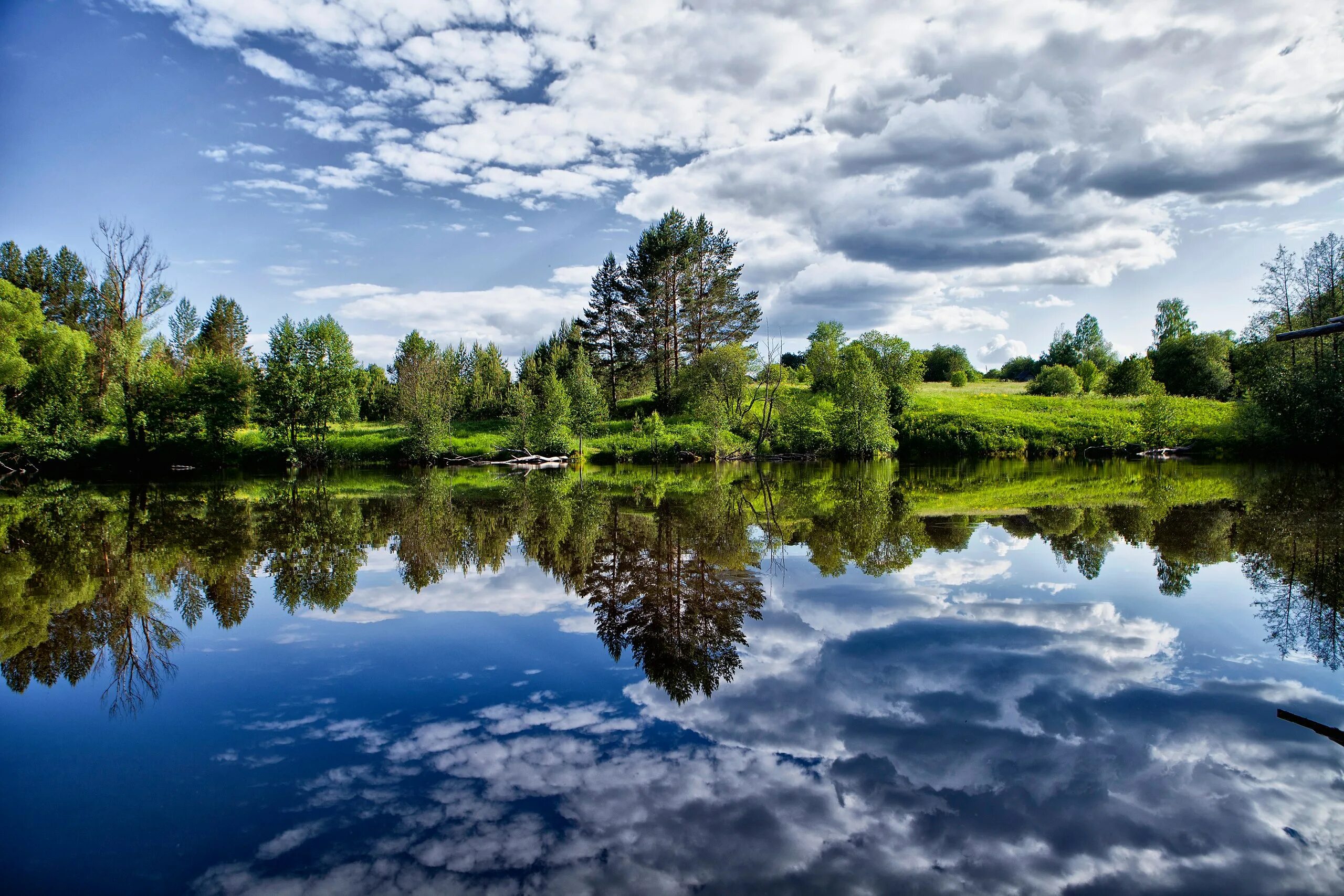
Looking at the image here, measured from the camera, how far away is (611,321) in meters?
53.5

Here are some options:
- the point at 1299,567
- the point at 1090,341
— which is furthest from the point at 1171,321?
the point at 1299,567

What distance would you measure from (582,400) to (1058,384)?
43.7 meters

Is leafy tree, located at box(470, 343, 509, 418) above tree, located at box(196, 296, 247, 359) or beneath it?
beneath

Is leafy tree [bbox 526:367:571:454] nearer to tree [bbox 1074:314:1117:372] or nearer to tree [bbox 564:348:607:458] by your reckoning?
tree [bbox 564:348:607:458]

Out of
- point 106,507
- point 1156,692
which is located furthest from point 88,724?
point 106,507

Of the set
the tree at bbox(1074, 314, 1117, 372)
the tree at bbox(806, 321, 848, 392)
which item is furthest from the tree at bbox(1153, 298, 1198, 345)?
the tree at bbox(806, 321, 848, 392)

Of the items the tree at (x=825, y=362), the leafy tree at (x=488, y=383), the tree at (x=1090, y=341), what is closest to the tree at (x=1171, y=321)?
the tree at (x=1090, y=341)

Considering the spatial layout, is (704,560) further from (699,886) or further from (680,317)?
(680,317)

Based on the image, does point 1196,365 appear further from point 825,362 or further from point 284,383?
point 284,383

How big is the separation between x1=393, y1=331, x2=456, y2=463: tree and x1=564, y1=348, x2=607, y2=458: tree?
8.11 m

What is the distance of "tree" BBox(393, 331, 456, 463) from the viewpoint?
3978 centimetres

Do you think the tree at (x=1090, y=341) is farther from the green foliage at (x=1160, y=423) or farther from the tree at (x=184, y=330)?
the tree at (x=184, y=330)

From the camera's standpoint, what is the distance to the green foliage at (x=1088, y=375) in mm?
62188

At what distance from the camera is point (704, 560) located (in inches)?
409
